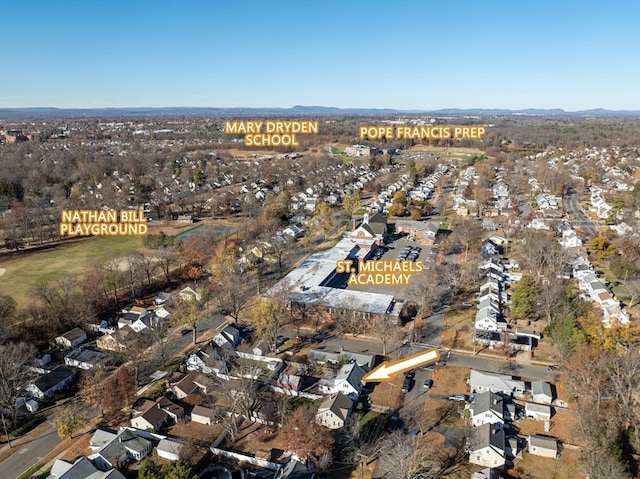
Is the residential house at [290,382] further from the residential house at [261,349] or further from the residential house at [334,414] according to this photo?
the residential house at [261,349]

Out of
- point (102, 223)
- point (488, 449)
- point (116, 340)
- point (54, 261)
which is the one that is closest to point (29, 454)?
point (116, 340)

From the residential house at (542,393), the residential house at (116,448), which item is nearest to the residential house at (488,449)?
the residential house at (542,393)

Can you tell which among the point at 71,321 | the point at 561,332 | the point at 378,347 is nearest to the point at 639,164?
the point at 561,332

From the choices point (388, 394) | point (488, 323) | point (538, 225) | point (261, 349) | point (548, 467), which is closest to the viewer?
point (548, 467)

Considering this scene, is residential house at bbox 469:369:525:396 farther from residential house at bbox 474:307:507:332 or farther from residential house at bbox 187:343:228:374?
residential house at bbox 187:343:228:374

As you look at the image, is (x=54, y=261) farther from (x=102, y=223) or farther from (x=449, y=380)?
(x=449, y=380)

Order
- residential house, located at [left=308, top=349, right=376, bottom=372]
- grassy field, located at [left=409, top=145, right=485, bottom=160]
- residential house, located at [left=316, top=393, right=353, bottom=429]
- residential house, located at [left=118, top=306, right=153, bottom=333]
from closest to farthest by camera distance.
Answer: residential house, located at [left=316, top=393, right=353, bottom=429], residential house, located at [left=308, top=349, right=376, bottom=372], residential house, located at [left=118, top=306, right=153, bottom=333], grassy field, located at [left=409, top=145, right=485, bottom=160]

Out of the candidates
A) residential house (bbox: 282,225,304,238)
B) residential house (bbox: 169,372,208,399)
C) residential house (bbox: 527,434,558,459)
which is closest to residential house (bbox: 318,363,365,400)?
residential house (bbox: 169,372,208,399)
